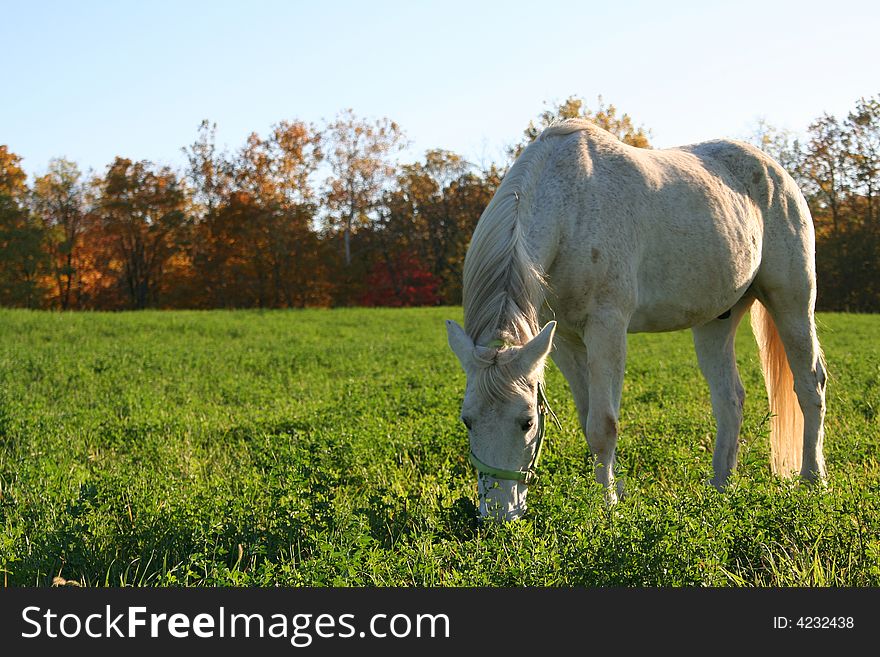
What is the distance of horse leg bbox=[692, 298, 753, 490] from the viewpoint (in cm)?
604

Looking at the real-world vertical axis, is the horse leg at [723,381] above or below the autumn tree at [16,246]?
below

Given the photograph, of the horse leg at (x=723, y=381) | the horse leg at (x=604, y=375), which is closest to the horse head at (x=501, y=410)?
the horse leg at (x=604, y=375)

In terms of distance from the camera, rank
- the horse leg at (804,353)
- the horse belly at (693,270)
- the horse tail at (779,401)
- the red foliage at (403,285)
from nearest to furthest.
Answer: the horse belly at (693,270), the horse leg at (804,353), the horse tail at (779,401), the red foliage at (403,285)

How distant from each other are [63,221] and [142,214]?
14.9 ft

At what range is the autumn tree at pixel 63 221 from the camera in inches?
1613

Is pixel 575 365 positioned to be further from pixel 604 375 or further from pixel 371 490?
pixel 371 490

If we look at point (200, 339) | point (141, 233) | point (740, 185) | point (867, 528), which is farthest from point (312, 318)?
point (141, 233)

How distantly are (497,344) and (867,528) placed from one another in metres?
2.00

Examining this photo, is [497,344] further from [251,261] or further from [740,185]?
[251,261]

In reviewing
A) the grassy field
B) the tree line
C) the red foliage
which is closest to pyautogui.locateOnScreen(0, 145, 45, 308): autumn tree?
the tree line

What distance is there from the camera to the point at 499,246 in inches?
167

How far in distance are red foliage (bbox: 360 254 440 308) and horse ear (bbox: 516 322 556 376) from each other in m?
37.9

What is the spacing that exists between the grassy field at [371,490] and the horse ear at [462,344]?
76 cm

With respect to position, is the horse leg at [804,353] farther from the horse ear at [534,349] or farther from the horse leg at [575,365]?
the horse ear at [534,349]
